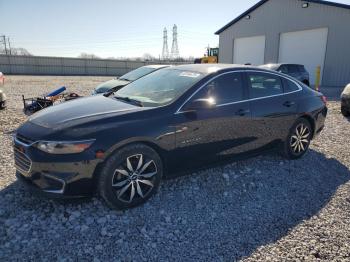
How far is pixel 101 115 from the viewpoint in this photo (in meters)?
3.40

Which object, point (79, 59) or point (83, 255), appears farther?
point (79, 59)

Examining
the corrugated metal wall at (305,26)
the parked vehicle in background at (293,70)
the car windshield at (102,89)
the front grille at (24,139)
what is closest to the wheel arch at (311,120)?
the front grille at (24,139)

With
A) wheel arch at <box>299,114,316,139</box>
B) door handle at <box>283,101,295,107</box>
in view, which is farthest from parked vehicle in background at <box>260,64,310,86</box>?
door handle at <box>283,101,295,107</box>

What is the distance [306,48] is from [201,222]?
780 inches

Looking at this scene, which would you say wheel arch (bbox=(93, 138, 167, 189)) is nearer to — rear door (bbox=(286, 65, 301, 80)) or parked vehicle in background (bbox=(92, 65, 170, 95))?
parked vehicle in background (bbox=(92, 65, 170, 95))

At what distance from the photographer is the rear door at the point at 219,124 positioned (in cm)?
372

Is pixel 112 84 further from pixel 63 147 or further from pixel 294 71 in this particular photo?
pixel 294 71

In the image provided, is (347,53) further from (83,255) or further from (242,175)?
(83,255)

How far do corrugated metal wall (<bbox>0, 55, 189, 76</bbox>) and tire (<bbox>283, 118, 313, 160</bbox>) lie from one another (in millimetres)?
37263

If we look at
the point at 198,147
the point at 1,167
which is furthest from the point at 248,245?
the point at 1,167

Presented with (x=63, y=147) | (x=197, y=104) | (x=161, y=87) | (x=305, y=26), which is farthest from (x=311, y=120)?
(x=305, y=26)

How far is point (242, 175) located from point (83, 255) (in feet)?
8.43

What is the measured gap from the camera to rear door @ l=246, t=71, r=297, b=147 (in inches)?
176

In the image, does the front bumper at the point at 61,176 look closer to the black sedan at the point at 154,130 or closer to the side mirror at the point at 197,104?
the black sedan at the point at 154,130
